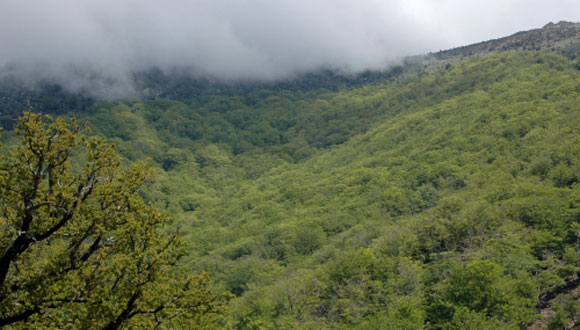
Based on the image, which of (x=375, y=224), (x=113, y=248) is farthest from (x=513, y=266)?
(x=375, y=224)

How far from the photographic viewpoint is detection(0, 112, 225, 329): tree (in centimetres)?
1134

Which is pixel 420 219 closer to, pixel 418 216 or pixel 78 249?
pixel 418 216

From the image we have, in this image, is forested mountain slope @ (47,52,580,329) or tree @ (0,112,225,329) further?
forested mountain slope @ (47,52,580,329)

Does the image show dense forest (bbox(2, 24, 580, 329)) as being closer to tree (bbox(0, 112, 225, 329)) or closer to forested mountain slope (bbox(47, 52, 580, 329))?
forested mountain slope (bbox(47, 52, 580, 329))

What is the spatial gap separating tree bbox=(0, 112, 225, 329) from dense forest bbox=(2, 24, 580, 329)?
159 centimetres

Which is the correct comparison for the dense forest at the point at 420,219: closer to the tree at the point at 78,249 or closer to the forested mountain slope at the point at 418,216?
the forested mountain slope at the point at 418,216

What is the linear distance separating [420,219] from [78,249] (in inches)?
2803

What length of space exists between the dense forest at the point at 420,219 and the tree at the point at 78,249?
159 centimetres

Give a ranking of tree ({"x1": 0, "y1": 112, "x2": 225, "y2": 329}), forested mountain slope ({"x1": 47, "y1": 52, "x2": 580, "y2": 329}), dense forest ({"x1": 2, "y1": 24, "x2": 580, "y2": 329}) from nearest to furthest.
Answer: tree ({"x1": 0, "y1": 112, "x2": 225, "y2": 329}) → dense forest ({"x1": 2, "y1": 24, "x2": 580, "y2": 329}) → forested mountain slope ({"x1": 47, "y1": 52, "x2": 580, "y2": 329})

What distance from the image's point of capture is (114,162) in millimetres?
13375

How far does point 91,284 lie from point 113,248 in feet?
3.96

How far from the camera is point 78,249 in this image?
1254 centimetres

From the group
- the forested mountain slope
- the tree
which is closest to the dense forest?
the forested mountain slope

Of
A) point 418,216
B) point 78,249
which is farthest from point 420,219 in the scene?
point 78,249
